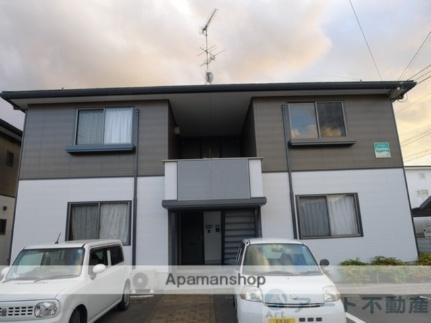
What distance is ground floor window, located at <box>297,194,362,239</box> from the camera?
8672 mm

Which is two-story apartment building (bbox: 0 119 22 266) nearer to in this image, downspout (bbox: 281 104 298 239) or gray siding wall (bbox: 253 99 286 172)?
gray siding wall (bbox: 253 99 286 172)

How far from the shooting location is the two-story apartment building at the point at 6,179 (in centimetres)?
1161

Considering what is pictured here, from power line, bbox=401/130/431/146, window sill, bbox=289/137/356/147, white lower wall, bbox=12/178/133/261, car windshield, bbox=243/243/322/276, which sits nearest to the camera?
car windshield, bbox=243/243/322/276

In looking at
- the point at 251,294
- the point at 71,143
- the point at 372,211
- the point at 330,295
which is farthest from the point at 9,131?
the point at 372,211

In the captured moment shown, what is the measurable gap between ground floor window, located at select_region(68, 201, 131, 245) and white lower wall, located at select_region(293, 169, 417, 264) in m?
5.33

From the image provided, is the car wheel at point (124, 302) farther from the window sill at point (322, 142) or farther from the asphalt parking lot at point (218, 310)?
the window sill at point (322, 142)

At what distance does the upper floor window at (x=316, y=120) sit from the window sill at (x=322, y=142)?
0.24 meters

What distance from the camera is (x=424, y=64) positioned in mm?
9094

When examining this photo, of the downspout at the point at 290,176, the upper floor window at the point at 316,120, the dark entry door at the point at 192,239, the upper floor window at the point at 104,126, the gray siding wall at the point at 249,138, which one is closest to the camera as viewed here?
the downspout at the point at 290,176

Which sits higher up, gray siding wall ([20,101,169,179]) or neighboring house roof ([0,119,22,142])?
neighboring house roof ([0,119,22,142])

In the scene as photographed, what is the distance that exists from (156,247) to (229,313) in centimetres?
331

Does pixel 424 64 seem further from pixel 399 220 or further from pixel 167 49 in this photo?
pixel 167 49

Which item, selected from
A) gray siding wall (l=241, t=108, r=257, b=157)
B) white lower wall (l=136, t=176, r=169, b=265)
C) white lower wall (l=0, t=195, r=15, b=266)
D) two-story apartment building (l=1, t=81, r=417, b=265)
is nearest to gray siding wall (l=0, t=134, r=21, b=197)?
white lower wall (l=0, t=195, r=15, b=266)

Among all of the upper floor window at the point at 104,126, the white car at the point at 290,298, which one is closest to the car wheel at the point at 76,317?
the white car at the point at 290,298
